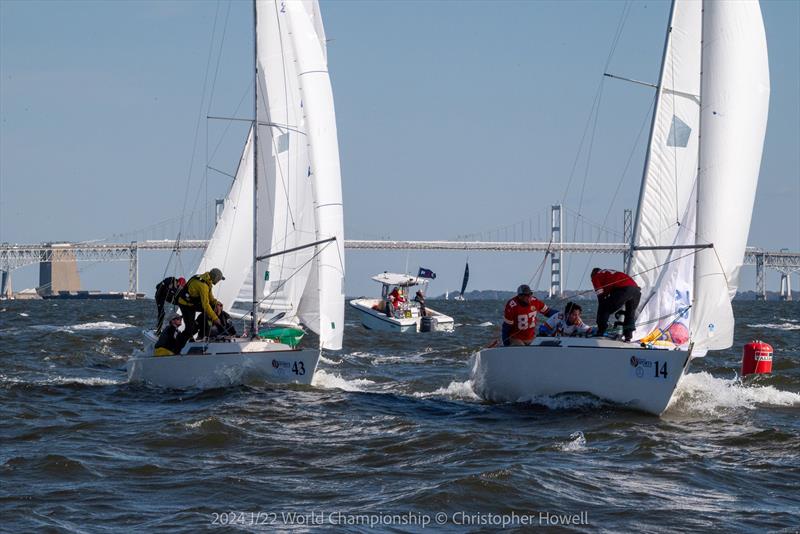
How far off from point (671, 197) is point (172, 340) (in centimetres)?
506

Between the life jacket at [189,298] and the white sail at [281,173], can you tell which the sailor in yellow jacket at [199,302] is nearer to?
the life jacket at [189,298]

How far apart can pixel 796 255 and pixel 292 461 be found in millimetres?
84643

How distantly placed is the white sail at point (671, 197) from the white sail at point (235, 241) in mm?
5064

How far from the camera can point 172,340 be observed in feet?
41.1

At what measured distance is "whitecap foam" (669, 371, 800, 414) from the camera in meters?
11.4

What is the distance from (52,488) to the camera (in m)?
7.45

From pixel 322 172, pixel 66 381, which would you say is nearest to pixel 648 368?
pixel 322 172

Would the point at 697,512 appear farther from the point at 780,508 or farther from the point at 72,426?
the point at 72,426

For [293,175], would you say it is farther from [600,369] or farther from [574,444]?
[574,444]

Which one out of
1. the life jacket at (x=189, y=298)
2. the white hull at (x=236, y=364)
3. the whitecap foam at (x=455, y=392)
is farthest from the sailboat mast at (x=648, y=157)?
the life jacket at (x=189, y=298)

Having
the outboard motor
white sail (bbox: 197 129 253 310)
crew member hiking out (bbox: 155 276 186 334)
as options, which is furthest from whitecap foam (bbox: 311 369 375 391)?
the outboard motor

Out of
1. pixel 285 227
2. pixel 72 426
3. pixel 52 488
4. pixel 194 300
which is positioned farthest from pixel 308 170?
pixel 52 488

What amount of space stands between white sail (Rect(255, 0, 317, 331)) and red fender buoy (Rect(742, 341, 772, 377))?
515cm

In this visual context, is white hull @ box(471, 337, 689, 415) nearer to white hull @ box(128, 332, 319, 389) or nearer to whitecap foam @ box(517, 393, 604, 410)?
whitecap foam @ box(517, 393, 604, 410)
